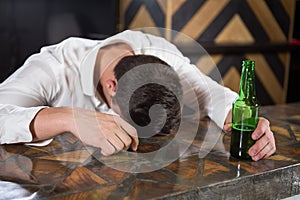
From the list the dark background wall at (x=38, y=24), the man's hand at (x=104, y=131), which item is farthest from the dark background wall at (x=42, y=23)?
the man's hand at (x=104, y=131)

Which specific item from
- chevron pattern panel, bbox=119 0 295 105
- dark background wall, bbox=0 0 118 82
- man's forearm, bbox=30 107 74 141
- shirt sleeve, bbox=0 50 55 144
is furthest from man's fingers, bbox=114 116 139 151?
chevron pattern panel, bbox=119 0 295 105

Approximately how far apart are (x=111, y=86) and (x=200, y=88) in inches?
13.6

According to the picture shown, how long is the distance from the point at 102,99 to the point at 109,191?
27.7 inches

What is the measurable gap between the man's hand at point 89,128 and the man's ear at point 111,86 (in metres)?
0.22

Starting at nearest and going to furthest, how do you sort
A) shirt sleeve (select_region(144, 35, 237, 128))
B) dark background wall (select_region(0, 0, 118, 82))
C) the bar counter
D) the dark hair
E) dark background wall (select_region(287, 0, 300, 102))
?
the bar counter
the dark hair
shirt sleeve (select_region(144, 35, 237, 128))
dark background wall (select_region(0, 0, 118, 82))
dark background wall (select_region(287, 0, 300, 102))

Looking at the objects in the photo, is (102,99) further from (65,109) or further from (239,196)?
(239,196)

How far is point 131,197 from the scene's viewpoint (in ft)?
2.85

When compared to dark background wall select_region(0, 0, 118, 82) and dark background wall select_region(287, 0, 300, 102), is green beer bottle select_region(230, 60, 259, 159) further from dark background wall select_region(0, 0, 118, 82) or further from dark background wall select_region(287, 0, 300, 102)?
dark background wall select_region(287, 0, 300, 102)

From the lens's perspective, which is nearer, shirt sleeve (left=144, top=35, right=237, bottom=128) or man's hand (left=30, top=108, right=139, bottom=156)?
man's hand (left=30, top=108, right=139, bottom=156)

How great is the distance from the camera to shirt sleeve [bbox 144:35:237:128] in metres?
1.49

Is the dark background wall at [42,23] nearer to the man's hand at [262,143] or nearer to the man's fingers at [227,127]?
the man's fingers at [227,127]

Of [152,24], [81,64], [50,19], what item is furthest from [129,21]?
[81,64]

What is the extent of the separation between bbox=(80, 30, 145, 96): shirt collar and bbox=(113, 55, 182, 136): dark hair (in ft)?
0.80

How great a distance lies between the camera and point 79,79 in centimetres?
163
